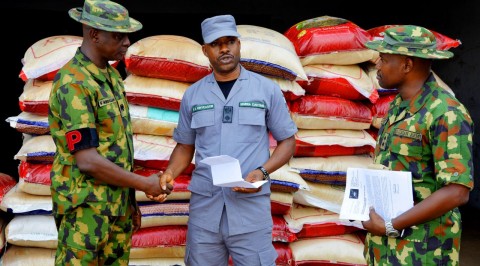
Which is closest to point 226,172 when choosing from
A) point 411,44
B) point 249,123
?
point 249,123

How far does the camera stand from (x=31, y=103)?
3707 millimetres

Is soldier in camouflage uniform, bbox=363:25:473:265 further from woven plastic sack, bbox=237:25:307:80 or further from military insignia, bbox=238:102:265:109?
woven plastic sack, bbox=237:25:307:80

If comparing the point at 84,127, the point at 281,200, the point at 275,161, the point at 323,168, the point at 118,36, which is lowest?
the point at 281,200

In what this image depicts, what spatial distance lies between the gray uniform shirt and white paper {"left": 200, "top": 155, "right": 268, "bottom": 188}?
0.61 feet

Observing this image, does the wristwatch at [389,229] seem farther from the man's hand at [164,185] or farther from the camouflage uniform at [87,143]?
the camouflage uniform at [87,143]

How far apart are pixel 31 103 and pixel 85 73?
3.43 feet

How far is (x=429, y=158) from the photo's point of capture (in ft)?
7.91

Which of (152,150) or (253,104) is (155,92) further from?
(253,104)

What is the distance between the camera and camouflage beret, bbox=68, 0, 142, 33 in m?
2.82

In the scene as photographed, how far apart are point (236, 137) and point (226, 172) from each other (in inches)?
10.2

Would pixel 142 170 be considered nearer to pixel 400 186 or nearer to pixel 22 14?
pixel 400 186

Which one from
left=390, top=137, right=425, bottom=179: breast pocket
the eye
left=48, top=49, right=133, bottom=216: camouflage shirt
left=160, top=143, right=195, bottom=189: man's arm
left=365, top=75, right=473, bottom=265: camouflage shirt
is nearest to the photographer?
left=365, top=75, right=473, bottom=265: camouflage shirt

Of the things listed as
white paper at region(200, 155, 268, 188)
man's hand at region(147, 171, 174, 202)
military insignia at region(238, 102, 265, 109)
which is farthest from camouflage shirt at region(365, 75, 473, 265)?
man's hand at region(147, 171, 174, 202)

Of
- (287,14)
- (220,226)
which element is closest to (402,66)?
(220,226)
